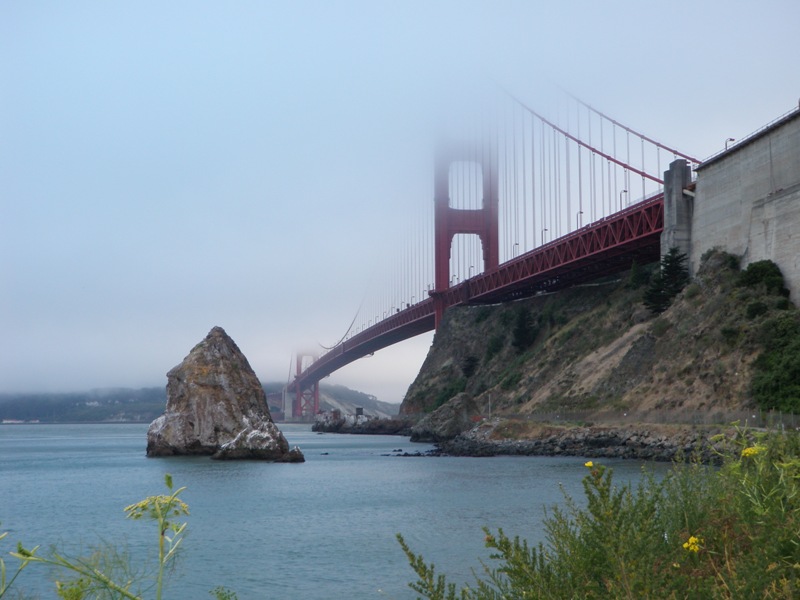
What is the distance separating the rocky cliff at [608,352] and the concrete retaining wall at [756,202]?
1.47 m

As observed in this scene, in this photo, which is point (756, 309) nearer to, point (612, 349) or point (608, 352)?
point (612, 349)

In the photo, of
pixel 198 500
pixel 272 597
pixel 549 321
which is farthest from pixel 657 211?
pixel 272 597

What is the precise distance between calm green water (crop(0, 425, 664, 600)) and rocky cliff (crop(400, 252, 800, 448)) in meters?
7.82

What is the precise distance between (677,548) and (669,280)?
48.5 metres

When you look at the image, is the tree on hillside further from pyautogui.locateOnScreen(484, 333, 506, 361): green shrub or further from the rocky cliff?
pyautogui.locateOnScreen(484, 333, 506, 361): green shrub

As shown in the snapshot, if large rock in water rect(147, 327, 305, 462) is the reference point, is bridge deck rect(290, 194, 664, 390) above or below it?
above

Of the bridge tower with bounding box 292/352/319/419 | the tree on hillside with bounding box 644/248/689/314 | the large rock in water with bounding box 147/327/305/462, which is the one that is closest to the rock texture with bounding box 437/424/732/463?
the tree on hillside with bounding box 644/248/689/314

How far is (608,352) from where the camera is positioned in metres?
56.1

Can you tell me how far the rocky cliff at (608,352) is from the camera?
138ft

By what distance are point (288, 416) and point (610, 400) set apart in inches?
4474

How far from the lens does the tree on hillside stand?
51375 millimetres

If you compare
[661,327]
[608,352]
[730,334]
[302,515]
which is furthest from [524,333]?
[302,515]

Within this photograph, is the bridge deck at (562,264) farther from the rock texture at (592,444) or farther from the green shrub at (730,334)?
the rock texture at (592,444)

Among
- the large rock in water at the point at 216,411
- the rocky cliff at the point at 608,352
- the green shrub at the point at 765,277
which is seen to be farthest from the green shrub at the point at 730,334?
the large rock in water at the point at 216,411
